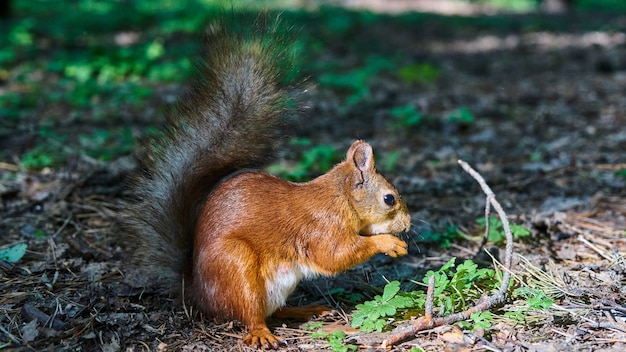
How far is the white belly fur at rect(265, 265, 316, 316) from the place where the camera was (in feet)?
7.44

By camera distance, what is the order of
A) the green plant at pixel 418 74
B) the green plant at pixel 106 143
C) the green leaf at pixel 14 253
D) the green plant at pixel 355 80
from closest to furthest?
the green leaf at pixel 14 253
the green plant at pixel 106 143
the green plant at pixel 355 80
the green plant at pixel 418 74

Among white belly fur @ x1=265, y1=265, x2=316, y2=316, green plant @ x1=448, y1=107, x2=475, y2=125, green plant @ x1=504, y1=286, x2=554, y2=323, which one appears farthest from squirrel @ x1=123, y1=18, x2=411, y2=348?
green plant @ x1=448, y1=107, x2=475, y2=125

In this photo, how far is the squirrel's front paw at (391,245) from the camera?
7.37ft

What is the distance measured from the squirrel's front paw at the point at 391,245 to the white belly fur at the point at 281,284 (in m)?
0.27

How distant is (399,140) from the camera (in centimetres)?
473

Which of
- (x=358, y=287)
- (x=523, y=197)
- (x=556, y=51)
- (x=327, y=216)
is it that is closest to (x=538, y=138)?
(x=523, y=197)

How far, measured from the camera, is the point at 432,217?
10.7 feet

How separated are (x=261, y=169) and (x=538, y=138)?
2.79m

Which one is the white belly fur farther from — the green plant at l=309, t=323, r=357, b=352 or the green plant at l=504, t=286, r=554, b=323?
the green plant at l=504, t=286, r=554, b=323

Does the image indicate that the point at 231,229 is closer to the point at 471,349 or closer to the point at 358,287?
the point at 358,287

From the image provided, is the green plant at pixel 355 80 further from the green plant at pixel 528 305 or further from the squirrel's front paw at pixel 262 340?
the squirrel's front paw at pixel 262 340

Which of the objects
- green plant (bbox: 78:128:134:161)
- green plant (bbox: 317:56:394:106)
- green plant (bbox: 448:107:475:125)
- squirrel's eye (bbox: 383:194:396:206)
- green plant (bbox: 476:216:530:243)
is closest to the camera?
squirrel's eye (bbox: 383:194:396:206)

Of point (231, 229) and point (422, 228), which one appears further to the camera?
point (422, 228)

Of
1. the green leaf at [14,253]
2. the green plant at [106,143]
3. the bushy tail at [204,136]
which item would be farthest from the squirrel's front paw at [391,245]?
the green plant at [106,143]
